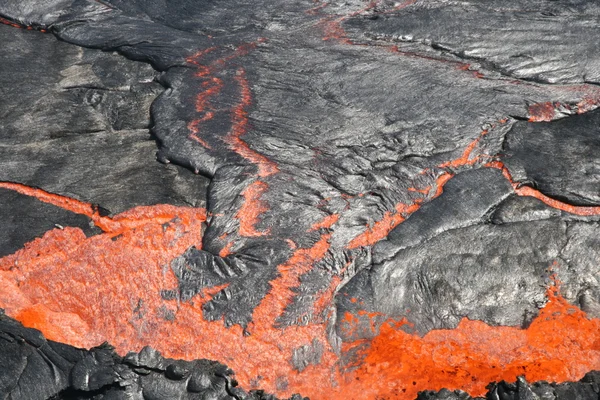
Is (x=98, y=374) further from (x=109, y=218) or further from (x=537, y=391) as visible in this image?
(x=537, y=391)

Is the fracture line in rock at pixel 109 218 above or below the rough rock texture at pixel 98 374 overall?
above

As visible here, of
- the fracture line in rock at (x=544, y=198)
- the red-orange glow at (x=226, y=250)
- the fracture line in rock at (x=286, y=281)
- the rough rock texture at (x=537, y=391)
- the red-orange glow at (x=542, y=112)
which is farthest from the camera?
the red-orange glow at (x=542, y=112)

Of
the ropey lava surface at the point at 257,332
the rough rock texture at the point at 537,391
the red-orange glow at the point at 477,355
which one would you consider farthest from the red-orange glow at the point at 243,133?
the rough rock texture at the point at 537,391

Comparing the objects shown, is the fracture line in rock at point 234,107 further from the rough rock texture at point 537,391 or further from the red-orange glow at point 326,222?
the rough rock texture at point 537,391

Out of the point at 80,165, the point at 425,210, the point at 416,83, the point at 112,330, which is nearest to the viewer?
the point at 112,330

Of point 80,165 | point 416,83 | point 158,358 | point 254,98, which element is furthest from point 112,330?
point 416,83

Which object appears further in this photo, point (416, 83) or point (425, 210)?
point (416, 83)

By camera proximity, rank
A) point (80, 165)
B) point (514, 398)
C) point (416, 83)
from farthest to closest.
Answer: point (416, 83), point (80, 165), point (514, 398)

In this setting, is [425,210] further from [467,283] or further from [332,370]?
[332,370]
